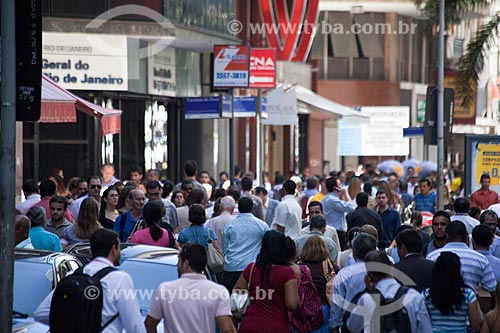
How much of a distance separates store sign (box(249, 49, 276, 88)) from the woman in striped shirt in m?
19.8

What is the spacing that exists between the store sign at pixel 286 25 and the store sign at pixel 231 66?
1096 cm

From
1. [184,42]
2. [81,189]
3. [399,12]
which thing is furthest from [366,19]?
[81,189]

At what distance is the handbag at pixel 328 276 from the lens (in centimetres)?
1047

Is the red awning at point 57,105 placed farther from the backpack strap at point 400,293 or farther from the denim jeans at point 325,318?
the backpack strap at point 400,293

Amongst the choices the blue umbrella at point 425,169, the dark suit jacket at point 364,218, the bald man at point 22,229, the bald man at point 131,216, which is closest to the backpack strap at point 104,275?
the bald man at point 22,229

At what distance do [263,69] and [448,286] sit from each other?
68.7ft

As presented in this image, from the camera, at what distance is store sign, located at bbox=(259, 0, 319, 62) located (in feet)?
119

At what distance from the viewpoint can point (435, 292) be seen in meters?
8.57

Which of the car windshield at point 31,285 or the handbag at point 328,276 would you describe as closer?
the car windshield at point 31,285

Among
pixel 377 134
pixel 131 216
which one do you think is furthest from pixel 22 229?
pixel 377 134

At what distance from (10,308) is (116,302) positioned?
704mm

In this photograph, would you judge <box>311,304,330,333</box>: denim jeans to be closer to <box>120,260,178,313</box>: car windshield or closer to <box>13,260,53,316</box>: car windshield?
<box>120,260,178,313</box>: car windshield

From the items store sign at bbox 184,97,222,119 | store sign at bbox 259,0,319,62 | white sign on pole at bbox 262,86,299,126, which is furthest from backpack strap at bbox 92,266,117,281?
store sign at bbox 259,0,319,62

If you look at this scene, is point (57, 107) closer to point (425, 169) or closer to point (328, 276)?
point (328, 276)
